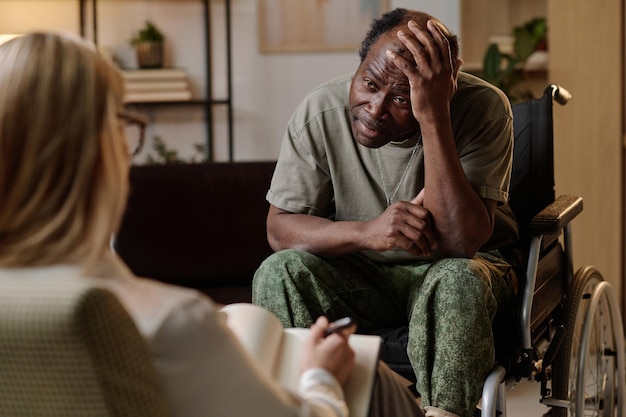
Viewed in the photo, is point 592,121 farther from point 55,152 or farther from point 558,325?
point 55,152

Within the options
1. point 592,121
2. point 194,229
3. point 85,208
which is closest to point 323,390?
point 85,208

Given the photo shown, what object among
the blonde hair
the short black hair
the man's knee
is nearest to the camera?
the blonde hair

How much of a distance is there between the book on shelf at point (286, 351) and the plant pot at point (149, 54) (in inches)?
111

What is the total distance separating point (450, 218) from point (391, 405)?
2.22 ft

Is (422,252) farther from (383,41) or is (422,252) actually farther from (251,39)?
(251,39)

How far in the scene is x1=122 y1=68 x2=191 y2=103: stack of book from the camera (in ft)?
12.8

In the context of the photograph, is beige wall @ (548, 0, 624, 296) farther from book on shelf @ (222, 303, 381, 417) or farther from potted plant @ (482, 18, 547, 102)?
book on shelf @ (222, 303, 381, 417)

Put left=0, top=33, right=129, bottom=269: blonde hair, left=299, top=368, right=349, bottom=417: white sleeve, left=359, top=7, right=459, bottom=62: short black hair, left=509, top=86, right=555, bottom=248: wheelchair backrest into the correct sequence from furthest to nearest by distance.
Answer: left=509, top=86, right=555, bottom=248: wheelchair backrest
left=359, top=7, right=459, bottom=62: short black hair
left=299, top=368, right=349, bottom=417: white sleeve
left=0, top=33, right=129, bottom=269: blonde hair

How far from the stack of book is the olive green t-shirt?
6.43 ft

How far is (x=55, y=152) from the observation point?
91 cm

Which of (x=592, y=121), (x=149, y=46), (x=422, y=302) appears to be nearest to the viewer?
(x=422, y=302)

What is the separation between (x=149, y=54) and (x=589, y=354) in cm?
228

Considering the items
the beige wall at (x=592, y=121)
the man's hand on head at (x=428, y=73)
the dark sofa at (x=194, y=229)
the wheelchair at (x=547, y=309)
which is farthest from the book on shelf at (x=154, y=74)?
the man's hand on head at (x=428, y=73)

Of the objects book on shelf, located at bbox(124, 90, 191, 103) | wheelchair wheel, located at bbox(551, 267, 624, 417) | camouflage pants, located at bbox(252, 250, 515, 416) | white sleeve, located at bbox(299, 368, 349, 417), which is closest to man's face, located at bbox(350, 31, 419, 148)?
camouflage pants, located at bbox(252, 250, 515, 416)
